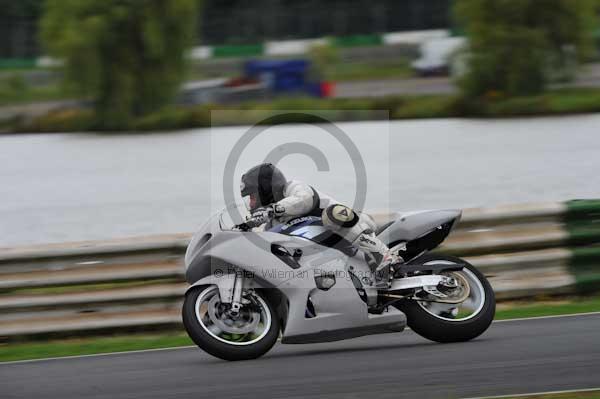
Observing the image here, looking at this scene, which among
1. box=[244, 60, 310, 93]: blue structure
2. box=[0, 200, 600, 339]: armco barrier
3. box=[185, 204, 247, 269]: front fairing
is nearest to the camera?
box=[185, 204, 247, 269]: front fairing

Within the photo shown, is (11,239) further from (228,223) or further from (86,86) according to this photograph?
(86,86)

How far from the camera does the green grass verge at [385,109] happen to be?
79.5 feet

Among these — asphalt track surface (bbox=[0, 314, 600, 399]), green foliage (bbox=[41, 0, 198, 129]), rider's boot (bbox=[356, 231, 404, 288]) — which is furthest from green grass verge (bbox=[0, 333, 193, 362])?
green foliage (bbox=[41, 0, 198, 129])

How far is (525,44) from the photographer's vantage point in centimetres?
2622

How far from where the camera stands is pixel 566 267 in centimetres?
876

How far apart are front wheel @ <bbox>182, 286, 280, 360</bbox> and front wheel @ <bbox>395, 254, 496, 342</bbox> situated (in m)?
0.97

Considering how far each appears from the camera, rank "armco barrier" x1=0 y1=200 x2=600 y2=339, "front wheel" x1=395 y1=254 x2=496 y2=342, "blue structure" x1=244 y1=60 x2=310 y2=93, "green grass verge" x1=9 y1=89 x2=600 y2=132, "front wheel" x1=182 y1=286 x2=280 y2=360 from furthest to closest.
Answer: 1. "blue structure" x1=244 y1=60 x2=310 y2=93
2. "green grass verge" x1=9 y1=89 x2=600 y2=132
3. "armco barrier" x1=0 y1=200 x2=600 y2=339
4. "front wheel" x1=395 y1=254 x2=496 y2=342
5. "front wheel" x1=182 y1=286 x2=280 y2=360

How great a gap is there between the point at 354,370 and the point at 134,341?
2.70 m

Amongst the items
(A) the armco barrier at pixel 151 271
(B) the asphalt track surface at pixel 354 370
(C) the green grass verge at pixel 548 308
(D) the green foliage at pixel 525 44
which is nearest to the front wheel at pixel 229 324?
(B) the asphalt track surface at pixel 354 370

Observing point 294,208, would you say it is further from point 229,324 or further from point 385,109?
point 385,109

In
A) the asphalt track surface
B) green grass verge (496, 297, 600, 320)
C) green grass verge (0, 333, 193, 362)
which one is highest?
the asphalt track surface

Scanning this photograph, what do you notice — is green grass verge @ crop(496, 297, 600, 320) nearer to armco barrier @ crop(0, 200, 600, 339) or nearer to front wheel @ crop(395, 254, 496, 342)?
armco barrier @ crop(0, 200, 600, 339)

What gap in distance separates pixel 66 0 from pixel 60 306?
2079cm

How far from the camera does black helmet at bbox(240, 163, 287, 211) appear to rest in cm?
666
